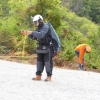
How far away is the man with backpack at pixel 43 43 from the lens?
9.23 metres

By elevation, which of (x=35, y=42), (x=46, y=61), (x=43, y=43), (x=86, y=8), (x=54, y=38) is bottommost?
(x=46, y=61)

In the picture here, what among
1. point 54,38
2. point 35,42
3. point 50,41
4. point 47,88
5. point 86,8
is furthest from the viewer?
point 86,8

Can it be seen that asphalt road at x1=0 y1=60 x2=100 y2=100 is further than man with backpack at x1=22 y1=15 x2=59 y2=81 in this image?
No

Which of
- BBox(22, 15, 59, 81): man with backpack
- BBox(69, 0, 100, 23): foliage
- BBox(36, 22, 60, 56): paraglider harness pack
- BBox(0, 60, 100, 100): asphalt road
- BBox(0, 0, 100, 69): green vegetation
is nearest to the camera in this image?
BBox(0, 60, 100, 100): asphalt road

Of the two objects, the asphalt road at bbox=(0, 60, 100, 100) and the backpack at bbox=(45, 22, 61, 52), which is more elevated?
the backpack at bbox=(45, 22, 61, 52)

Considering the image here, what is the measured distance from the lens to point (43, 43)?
9.48 metres

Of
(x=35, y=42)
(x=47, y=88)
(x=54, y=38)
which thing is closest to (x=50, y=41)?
(x=54, y=38)

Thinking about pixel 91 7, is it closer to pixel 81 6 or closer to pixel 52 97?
pixel 81 6

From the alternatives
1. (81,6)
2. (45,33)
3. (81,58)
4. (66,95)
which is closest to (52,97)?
(66,95)

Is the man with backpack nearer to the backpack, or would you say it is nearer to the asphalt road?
the backpack

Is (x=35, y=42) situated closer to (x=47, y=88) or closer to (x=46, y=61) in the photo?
(x=46, y=61)

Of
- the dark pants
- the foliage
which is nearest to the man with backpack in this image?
the dark pants

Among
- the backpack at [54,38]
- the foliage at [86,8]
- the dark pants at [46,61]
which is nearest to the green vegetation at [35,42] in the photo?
the dark pants at [46,61]

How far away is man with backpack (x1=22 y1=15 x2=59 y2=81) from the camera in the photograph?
30.3ft
